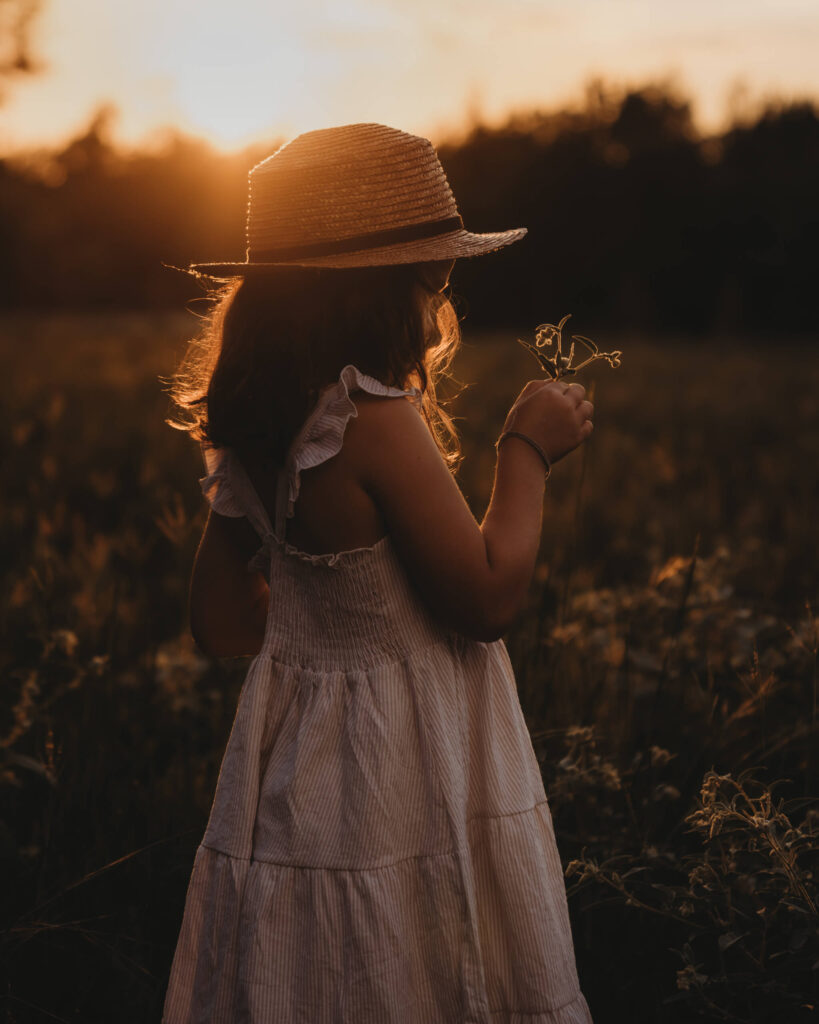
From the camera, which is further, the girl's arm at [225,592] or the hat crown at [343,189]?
the girl's arm at [225,592]

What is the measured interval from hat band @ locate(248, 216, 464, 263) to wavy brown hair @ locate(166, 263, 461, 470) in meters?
0.02

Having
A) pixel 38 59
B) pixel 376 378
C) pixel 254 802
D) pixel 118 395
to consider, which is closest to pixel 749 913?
pixel 254 802

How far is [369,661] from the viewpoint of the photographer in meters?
1.42

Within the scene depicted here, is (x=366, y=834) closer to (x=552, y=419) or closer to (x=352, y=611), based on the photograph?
(x=352, y=611)

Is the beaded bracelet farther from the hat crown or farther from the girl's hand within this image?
the hat crown

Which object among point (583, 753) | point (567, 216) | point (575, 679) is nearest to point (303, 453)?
point (583, 753)

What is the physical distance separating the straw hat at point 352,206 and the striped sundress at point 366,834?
0.18 m

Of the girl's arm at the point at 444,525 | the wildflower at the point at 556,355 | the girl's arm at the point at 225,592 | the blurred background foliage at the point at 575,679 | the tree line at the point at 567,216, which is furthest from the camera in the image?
the tree line at the point at 567,216

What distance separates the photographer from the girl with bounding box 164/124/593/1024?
4.39 ft

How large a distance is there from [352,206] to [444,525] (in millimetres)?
437

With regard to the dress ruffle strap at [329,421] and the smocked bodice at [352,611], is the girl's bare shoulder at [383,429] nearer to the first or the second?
the dress ruffle strap at [329,421]

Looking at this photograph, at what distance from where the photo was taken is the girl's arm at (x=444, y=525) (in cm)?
131

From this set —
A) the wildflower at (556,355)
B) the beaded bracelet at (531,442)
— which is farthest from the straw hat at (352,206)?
the beaded bracelet at (531,442)

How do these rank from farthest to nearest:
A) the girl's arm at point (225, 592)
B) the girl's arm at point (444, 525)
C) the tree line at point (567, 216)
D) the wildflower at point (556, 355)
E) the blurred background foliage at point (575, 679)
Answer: the tree line at point (567, 216), the blurred background foliage at point (575, 679), the girl's arm at point (225, 592), the wildflower at point (556, 355), the girl's arm at point (444, 525)
